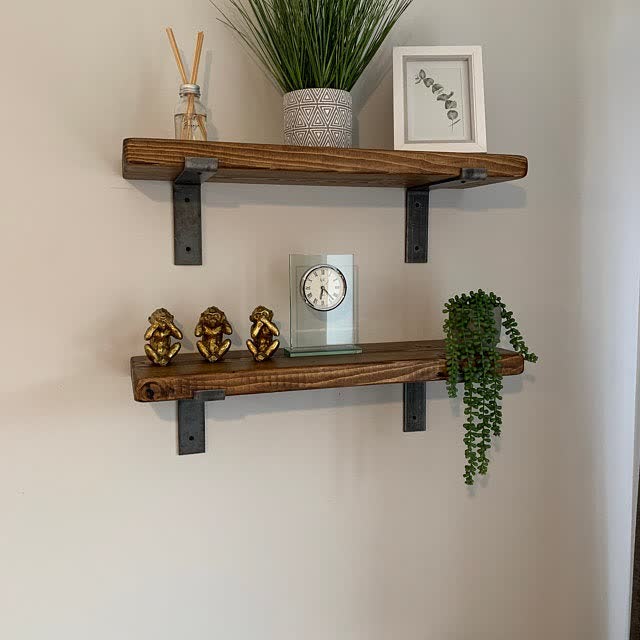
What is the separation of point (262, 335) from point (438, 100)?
0.47 metres

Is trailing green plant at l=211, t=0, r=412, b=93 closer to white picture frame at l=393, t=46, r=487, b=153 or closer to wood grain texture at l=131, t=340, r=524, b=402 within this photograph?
white picture frame at l=393, t=46, r=487, b=153

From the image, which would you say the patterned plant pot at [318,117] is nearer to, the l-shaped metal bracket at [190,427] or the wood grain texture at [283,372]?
the wood grain texture at [283,372]

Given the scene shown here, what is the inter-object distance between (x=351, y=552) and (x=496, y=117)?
847 mm

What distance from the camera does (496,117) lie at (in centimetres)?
129

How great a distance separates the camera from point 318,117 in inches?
40.9

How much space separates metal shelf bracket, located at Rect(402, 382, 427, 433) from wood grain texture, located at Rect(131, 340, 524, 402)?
111 mm

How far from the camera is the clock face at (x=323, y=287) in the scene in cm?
109

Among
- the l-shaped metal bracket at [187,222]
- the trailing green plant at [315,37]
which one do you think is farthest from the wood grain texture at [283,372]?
the trailing green plant at [315,37]

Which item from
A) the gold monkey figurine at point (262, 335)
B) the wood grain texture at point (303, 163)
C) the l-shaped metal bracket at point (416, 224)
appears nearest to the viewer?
the wood grain texture at point (303, 163)

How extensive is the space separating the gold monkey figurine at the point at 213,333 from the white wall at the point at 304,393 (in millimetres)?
88

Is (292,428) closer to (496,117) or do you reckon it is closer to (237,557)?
(237,557)

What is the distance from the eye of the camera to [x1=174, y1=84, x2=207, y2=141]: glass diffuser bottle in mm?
1024

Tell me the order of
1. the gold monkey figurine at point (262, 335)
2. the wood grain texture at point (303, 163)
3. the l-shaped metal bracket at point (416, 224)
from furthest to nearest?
the l-shaped metal bracket at point (416, 224)
the gold monkey figurine at point (262, 335)
the wood grain texture at point (303, 163)

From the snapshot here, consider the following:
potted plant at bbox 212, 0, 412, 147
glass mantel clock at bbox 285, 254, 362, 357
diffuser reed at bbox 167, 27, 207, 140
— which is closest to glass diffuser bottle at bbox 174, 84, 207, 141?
diffuser reed at bbox 167, 27, 207, 140
